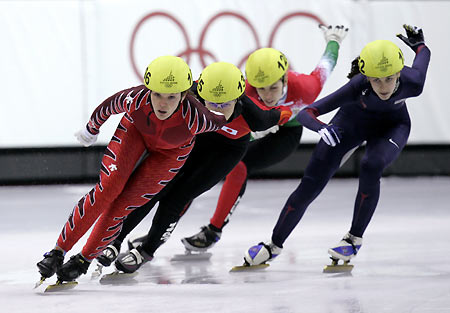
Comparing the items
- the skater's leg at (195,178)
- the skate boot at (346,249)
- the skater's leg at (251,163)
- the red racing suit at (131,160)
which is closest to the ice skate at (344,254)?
the skate boot at (346,249)

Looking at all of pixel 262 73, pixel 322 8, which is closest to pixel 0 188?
pixel 322 8

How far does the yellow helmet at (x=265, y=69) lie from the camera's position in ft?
15.9

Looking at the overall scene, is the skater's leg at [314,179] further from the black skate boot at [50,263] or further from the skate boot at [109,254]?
the black skate boot at [50,263]

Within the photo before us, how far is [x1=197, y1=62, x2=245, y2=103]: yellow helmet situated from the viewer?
4332 millimetres

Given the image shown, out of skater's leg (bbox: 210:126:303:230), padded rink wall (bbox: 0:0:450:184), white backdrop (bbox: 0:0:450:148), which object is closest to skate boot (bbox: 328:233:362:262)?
skater's leg (bbox: 210:126:303:230)

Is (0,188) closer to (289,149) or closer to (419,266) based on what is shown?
(289,149)

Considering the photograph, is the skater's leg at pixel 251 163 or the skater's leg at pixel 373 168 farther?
the skater's leg at pixel 251 163

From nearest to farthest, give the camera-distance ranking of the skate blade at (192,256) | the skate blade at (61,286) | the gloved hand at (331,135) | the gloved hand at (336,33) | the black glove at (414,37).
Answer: the skate blade at (61,286)
the gloved hand at (331,135)
the black glove at (414,37)
the skate blade at (192,256)
the gloved hand at (336,33)

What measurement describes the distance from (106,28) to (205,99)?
480cm

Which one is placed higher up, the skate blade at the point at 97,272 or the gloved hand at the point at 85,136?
the gloved hand at the point at 85,136

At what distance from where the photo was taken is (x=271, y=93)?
4.95m

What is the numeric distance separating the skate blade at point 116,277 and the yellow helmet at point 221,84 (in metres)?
1.13

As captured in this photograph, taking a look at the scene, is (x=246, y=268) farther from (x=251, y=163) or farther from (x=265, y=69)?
(x=265, y=69)

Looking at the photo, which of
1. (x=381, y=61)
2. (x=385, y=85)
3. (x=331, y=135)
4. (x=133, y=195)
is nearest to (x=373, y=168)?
(x=331, y=135)
